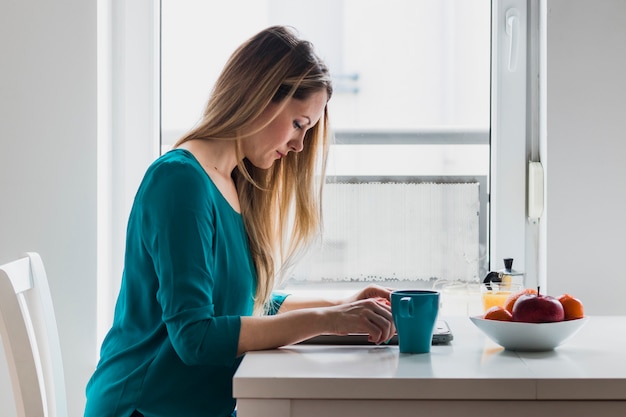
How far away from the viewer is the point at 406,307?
1226 millimetres

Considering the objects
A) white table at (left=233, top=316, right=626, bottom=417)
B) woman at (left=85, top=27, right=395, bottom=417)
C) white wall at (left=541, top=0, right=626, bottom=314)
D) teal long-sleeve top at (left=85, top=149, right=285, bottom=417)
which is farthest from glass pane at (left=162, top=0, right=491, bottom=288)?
white table at (left=233, top=316, right=626, bottom=417)

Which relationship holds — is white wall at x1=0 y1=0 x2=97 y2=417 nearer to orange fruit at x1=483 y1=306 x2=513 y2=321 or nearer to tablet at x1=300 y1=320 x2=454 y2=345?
tablet at x1=300 y1=320 x2=454 y2=345

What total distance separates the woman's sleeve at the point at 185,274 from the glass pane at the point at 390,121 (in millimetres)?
819

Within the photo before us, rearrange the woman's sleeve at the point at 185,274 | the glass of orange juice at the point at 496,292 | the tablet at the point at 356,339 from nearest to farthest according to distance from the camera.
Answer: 1. the woman's sleeve at the point at 185,274
2. the tablet at the point at 356,339
3. the glass of orange juice at the point at 496,292

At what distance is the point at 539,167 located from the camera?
77.0 inches

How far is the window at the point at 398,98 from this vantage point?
2014mm

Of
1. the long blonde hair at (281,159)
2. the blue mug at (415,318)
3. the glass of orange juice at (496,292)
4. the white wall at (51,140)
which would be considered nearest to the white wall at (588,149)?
the glass of orange juice at (496,292)

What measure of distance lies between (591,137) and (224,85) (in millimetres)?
952

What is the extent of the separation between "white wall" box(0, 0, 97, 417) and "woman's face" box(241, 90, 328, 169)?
1.66ft

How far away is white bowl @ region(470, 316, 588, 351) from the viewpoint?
1.22 meters

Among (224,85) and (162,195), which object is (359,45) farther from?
(162,195)

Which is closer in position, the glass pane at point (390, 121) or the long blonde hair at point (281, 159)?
the long blonde hair at point (281, 159)

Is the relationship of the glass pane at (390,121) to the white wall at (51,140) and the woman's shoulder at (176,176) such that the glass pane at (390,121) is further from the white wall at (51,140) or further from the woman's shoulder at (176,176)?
the woman's shoulder at (176,176)

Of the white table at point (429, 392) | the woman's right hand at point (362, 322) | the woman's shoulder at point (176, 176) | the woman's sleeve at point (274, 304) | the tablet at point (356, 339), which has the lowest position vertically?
the white table at point (429, 392)
